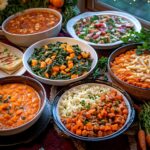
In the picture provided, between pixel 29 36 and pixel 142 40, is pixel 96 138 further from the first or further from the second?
pixel 29 36

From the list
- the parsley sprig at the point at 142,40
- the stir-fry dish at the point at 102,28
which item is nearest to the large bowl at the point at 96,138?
the parsley sprig at the point at 142,40

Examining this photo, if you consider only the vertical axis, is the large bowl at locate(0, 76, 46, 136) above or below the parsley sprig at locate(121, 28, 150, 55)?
below

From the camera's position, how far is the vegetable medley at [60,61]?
1.57 metres

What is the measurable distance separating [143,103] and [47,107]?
0.47 meters

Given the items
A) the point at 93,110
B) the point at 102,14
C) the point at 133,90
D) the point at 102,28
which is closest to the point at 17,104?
the point at 93,110

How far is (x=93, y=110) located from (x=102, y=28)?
32.5 inches

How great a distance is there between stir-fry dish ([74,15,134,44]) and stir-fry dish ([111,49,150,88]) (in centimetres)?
25

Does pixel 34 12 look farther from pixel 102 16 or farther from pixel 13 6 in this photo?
pixel 102 16

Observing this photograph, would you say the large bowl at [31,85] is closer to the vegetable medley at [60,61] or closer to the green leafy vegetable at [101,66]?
the vegetable medley at [60,61]

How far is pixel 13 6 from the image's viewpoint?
6.72 ft

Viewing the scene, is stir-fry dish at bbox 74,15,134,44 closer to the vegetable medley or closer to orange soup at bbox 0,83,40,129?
the vegetable medley

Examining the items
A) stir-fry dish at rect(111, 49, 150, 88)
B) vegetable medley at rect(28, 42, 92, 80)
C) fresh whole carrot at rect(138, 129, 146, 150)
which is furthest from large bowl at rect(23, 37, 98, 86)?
fresh whole carrot at rect(138, 129, 146, 150)

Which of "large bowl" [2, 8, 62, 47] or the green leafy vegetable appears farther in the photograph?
"large bowl" [2, 8, 62, 47]

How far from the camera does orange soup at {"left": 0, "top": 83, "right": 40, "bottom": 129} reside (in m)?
1.28
